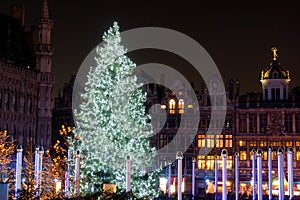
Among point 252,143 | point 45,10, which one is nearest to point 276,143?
point 252,143

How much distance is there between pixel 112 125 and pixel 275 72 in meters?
31.5

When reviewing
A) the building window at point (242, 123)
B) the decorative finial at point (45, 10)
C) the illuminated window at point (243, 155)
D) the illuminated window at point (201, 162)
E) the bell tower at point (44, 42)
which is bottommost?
the illuminated window at point (201, 162)

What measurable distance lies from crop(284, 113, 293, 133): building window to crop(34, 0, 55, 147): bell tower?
18.7m

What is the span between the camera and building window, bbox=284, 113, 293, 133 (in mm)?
54594

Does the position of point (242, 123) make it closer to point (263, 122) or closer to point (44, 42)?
point (263, 122)

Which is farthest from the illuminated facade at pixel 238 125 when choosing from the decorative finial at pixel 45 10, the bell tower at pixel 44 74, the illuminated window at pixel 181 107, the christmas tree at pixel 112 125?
the christmas tree at pixel 112 125

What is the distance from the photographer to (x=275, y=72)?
2201 inches

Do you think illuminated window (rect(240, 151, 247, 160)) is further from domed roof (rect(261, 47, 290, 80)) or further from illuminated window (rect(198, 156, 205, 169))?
domed roof (rect(261, 47, 290, 80))

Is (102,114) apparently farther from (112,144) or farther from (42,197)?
(42,197)

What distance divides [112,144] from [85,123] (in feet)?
6.33

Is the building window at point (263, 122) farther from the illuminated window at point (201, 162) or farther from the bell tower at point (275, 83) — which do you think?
the illuminated window at point (201, 162)

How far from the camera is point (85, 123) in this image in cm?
2783

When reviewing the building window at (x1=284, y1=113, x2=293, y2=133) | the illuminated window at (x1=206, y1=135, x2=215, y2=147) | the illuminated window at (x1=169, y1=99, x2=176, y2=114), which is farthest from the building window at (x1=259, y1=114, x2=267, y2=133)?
the illuminated window at (x1=169, y1=99, x2=176, y2=114)

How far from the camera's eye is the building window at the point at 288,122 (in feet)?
179
